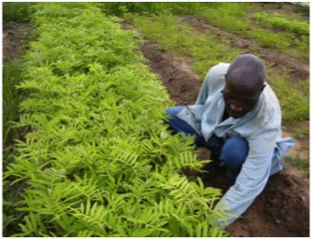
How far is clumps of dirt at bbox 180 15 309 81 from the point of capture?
567cm

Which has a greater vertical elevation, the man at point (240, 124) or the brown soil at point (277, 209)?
the man at point (240, 124)

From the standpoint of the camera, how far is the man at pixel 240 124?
2.54m

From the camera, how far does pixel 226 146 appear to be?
9.66ft

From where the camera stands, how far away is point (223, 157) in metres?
3.00

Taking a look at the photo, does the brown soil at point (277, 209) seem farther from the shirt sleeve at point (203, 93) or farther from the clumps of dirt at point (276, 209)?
the shirt sleeve at point (203, 93)

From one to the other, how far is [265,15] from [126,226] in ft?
22.0

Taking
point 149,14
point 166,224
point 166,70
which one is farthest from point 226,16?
point 166,224

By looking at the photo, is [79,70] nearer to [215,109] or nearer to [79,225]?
→ [215,109]

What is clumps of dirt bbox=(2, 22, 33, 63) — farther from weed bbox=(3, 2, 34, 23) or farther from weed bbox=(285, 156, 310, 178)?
weed bbox=(285, 156, 310, 178)

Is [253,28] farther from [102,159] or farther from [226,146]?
[102,159]

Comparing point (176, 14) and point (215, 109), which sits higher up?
point (215, 109)

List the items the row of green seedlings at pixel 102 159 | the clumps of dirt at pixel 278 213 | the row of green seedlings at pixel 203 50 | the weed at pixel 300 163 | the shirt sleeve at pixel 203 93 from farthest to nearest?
the row of green seedlings at pixel 203 50, the weed at pixel 300 163, the shirt sleeve at pixel 203 93, the clumps of dirt at pixel 278 213, the row of green seedlings at pixel 102 159

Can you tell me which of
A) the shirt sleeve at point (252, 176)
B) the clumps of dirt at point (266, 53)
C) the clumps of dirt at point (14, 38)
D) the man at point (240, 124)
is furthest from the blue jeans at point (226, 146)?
the clumps of dirt at point (266, 53)

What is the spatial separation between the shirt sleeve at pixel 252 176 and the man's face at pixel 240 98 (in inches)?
7.5
